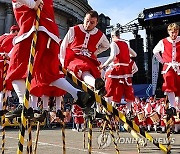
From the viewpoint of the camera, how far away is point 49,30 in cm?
363

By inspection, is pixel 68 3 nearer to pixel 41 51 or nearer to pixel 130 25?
pixel 130 25

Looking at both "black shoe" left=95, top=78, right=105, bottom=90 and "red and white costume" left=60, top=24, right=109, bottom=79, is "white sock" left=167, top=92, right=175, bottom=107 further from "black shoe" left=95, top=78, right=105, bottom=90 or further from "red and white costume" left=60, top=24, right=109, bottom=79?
"black shoe" left=95, top=78, right=105, bottom=90

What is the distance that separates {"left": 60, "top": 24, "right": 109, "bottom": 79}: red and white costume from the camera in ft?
14.4

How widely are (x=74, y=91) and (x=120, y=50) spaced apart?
11.3ft

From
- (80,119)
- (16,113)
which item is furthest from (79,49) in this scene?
(80,119)

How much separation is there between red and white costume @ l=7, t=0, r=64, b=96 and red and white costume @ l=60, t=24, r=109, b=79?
70cm

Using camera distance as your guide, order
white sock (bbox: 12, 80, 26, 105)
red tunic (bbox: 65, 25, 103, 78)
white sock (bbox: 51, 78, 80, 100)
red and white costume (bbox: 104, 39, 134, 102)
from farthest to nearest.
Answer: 1. red and white costume (bbox: 104, 39, 134, 102)
2. red tunic (bbox: 65, 25, 103, 78)
3. white sock (bbox: 51, 78, 80, 100)
4. white sock (bbox: 12, 80, 26, 105)

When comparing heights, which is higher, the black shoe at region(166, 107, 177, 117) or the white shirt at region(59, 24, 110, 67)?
the white shirt at region(59, 24, 110, 67)

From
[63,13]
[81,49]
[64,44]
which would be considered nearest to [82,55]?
[81,49]

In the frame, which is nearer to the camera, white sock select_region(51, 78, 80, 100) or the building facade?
white sock select_region(51, 78, 80, 100)

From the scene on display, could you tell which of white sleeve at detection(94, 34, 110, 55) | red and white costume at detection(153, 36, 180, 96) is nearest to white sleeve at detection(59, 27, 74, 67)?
white sleeve at detection(94, 34, 110, 55)

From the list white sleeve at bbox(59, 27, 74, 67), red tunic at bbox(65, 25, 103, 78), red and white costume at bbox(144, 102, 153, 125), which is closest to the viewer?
red tunic at bbox(65, 25, 103, 78)

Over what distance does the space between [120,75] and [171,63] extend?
155 centimetres

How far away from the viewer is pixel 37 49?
353 centimetres
